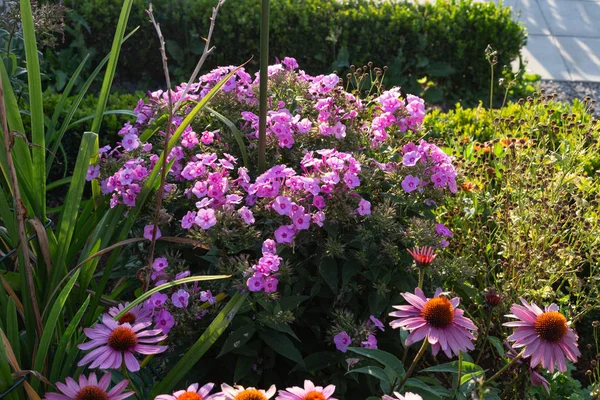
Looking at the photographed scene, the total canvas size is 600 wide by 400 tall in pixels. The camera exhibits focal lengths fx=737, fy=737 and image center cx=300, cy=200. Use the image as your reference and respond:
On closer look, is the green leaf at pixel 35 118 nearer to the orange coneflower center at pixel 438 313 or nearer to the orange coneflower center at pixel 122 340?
the orange coneflower center at pixel 122 340

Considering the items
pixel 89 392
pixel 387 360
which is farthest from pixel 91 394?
pixel 387 360

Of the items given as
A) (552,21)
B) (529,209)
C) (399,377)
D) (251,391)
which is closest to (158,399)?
(251,391)

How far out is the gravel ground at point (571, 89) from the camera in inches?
241

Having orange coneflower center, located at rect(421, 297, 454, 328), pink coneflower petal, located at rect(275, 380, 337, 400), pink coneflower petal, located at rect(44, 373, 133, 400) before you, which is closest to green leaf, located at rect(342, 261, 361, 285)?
orange coneflower center, located at rect(421, 297, 454, 328)

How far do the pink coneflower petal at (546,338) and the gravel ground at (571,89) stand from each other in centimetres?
475

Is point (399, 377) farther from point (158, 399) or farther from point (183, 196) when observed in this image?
point (183, 196)

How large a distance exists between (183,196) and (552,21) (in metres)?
6.24

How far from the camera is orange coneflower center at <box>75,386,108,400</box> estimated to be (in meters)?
1.64

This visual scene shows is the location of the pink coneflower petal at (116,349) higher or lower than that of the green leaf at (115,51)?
lower

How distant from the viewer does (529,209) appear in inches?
118

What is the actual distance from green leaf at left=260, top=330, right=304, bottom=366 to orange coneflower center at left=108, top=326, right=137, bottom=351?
554 millimetres

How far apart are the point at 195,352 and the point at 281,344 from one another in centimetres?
27

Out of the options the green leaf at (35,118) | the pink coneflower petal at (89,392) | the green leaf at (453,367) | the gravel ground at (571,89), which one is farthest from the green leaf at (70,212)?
the gravel ground at (571,89)

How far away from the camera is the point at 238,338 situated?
2.18 meters
